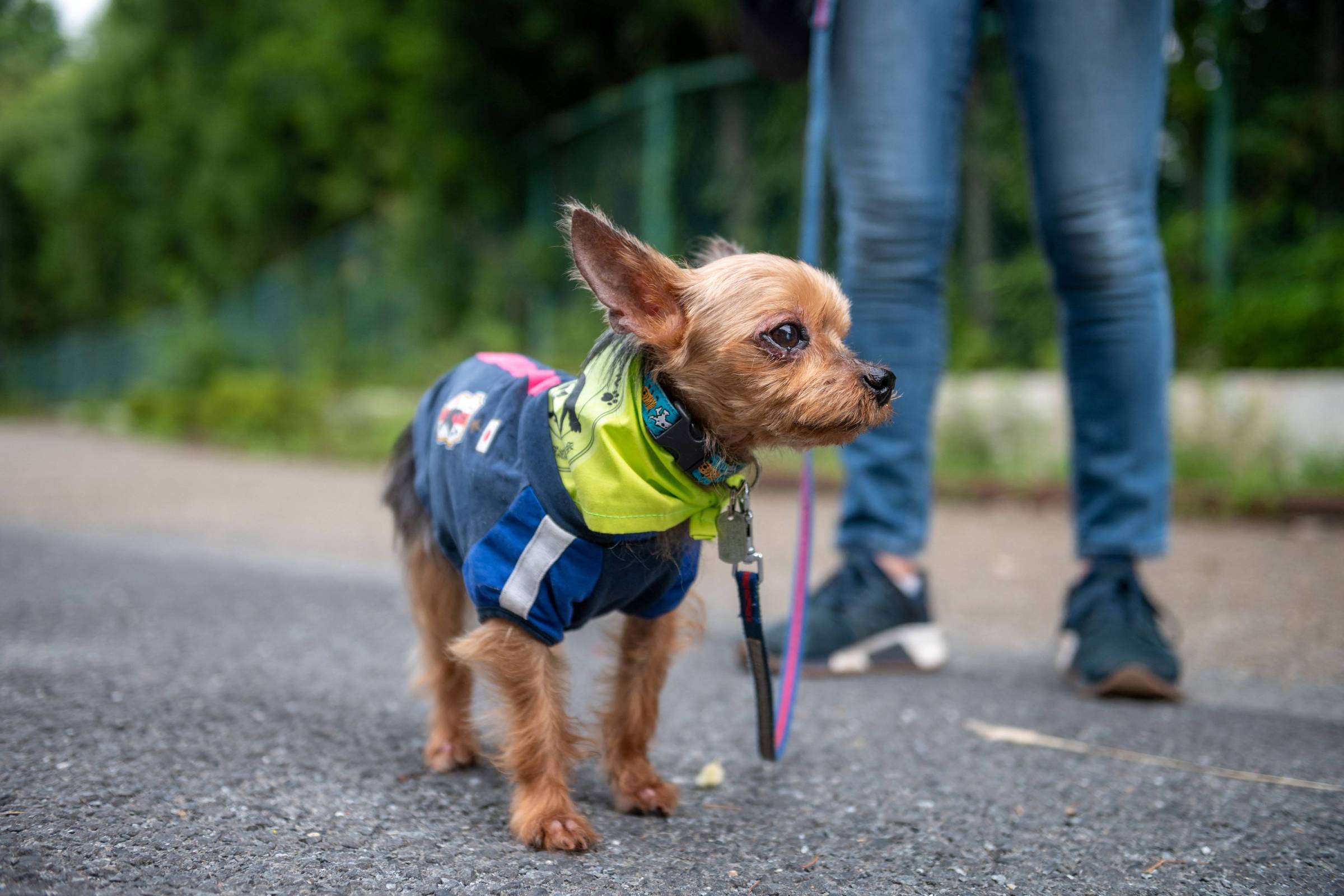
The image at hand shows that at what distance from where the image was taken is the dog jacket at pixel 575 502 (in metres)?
1.85

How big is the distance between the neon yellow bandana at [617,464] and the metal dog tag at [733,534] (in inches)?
1.1

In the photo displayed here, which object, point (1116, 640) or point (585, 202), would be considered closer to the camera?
point (1116, 640)

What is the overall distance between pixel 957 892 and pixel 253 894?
1079 millimetres

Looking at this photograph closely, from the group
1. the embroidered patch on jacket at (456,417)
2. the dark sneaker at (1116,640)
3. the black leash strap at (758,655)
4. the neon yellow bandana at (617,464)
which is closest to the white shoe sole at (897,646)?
the dark sneaker at (1116,640)

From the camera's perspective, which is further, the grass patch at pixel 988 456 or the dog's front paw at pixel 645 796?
the grass patch at pixel 988 456

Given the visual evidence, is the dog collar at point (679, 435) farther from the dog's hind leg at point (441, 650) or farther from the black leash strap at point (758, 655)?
the dog's hind leg at point (441, 650)

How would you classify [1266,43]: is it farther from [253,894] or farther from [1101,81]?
[253,894]

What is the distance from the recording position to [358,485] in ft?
26.5

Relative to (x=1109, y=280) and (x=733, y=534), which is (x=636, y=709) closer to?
(x=733, y=534)

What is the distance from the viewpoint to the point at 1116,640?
2.81 metres

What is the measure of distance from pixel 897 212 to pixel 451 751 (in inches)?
71.1

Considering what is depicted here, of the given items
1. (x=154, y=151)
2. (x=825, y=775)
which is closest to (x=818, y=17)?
(x=825, y=775)

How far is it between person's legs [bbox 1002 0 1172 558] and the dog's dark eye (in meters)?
Answer: 1.27

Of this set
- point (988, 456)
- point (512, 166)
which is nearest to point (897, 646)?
point (988, 456)
